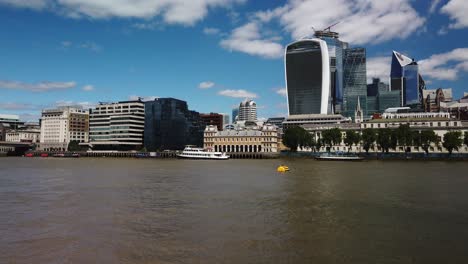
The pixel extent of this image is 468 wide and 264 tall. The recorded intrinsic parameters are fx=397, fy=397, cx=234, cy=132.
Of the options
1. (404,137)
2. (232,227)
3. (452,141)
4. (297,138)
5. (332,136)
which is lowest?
(232,227)

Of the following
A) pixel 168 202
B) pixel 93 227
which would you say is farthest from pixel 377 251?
pixel 168 202

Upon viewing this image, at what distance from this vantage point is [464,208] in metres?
33.7

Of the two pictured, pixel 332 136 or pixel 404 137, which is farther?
pixel 332 136

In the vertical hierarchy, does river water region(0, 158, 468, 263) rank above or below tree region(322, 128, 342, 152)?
below

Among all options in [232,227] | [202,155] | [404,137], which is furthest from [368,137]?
[232,227]

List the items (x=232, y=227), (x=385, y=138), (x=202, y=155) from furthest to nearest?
(x=202, y=155) < (x=385, y=138) < (x=232, y=227)

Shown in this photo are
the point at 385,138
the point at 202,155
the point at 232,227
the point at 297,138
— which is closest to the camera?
the point at 232,227

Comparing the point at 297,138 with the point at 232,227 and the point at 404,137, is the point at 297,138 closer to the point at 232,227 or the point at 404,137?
the point at 404,137

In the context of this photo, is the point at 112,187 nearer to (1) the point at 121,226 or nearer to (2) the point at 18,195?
(2) the point at 18,195

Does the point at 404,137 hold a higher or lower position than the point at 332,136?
lower

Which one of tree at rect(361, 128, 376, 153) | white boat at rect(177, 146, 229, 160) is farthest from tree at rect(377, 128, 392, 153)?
white boat at rect(177, 146, 229, 160)

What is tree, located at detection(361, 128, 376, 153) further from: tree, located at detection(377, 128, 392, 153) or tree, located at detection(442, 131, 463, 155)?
tree, located at detection(442, 131, 463, 155)

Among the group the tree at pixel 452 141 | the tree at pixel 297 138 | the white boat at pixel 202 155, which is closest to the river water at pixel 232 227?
the tree at pixel 452 141

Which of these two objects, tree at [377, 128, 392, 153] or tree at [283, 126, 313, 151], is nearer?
tree at [377, 128, 392, 153]
